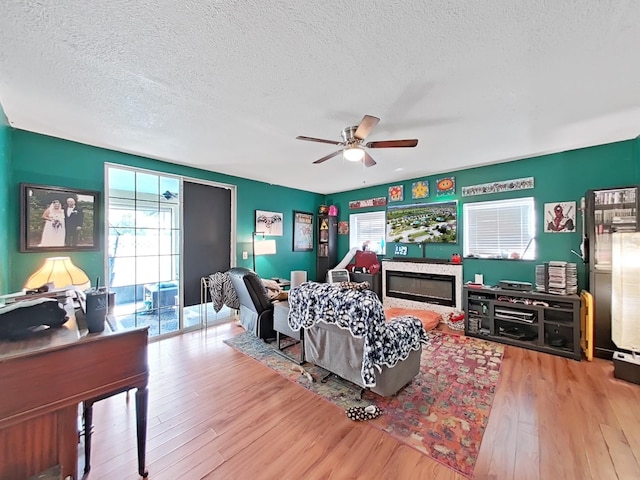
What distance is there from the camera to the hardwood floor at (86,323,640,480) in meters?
1.60

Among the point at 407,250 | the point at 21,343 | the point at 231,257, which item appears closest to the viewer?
the point at 21,343

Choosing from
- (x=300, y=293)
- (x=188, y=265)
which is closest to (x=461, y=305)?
(x=300, y=293)

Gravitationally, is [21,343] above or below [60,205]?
below

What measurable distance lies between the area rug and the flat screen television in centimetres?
190

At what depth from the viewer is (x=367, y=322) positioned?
2.06 metres

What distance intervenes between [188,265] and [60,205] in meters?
1.72

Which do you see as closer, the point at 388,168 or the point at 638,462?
the point at 638,462

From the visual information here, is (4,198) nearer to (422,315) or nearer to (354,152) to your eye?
(354,152)

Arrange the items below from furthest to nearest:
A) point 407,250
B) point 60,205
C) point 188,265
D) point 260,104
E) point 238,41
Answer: point 407,250 → point 188,265 → point 60,205 → point 260,104 → point 238,41

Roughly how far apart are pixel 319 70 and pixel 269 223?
3.80m

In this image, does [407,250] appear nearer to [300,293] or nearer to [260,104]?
[300,293]

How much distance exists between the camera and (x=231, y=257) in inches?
188

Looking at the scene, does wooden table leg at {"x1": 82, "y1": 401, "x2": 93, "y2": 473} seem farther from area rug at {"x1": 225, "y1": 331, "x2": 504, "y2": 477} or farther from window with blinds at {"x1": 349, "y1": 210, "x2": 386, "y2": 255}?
window with blinds at {"x1": 349, "y1": 210, "x2": 386, "y2": 255}

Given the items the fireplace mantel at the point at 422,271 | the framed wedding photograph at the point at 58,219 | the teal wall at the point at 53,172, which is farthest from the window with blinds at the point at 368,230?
the framed wedding photograph at the point at 58,219
